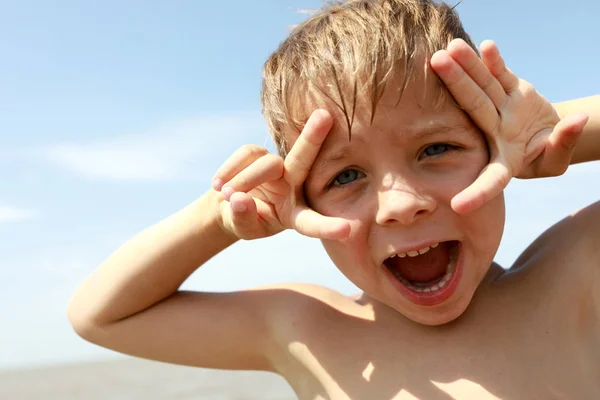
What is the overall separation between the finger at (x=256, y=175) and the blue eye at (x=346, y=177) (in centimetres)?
14

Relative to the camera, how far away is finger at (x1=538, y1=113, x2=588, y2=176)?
4.89 feet

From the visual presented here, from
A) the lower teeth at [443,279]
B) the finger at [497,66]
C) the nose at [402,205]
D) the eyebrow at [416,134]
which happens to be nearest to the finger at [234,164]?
the eyebrow at [416,134]

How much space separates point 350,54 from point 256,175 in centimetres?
38

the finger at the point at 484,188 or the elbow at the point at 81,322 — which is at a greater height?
the elbow at the point at 81,322

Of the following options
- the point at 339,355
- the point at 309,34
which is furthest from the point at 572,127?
the point at 339,355

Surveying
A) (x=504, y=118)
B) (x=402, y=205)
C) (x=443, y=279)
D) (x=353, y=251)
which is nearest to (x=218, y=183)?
(x=353, y=251)

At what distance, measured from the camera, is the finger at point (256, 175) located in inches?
60.9

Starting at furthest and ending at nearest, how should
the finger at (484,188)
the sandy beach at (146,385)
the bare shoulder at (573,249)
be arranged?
the sandy beach at (146,385)
the bare shoulder at (573,249)
the finger at (484,188)

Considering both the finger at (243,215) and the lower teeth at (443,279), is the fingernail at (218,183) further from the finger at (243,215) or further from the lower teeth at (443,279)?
the lower teeth at (443,279)

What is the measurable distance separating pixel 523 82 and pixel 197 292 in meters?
1.15

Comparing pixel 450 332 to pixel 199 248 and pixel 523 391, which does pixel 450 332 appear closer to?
pixel 523 391

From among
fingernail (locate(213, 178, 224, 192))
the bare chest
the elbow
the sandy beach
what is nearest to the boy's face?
the bare chest

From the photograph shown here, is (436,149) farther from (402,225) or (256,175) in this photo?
(256,175)

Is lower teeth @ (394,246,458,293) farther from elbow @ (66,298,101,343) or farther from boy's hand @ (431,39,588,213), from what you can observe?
elbow @ (66,298,101,343)
